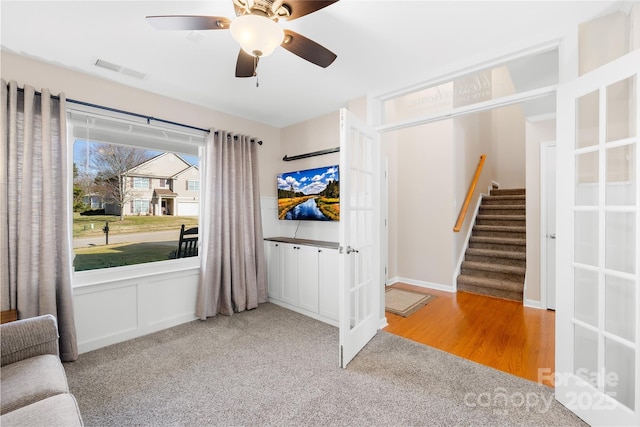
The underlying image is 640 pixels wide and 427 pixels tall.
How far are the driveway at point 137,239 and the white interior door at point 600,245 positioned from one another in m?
3.53

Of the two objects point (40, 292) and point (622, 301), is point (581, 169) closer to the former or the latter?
point (622, 301)

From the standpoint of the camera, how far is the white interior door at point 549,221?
336 cm

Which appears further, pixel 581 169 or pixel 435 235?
pixel 435 235

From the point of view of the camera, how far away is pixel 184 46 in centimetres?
214

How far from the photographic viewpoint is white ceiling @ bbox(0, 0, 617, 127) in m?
1.74

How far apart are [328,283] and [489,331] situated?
1681 mm

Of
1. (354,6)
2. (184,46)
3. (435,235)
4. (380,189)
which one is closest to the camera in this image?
(354,6)

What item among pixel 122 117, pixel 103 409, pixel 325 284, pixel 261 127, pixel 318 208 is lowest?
pixel 103 409

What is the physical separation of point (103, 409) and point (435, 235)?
4.13 metres

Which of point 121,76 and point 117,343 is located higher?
point 121,76

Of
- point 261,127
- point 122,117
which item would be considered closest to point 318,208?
point 261,127

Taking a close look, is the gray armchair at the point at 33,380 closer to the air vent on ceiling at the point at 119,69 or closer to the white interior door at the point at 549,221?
the air vent on ceiling at the point at 119,69

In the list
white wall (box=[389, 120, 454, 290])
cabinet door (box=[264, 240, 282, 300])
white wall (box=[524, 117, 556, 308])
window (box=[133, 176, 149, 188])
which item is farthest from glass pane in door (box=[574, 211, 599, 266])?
window (box=[133, 176, 149, 188])

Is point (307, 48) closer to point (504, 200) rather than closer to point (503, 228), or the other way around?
point (503, 228)
